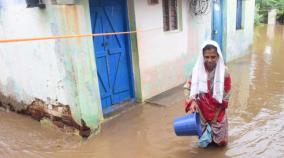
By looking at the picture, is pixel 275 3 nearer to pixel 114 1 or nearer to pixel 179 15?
pixel 179 15

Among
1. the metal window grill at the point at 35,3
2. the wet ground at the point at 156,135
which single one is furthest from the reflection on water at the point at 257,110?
the metal window grill at the point at 35,3

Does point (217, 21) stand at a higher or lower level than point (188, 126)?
higher

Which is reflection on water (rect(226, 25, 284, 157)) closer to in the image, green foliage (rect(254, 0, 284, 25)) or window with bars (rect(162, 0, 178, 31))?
window with bars (rect(162, 0, 178, 31))

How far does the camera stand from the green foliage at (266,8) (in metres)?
25.3

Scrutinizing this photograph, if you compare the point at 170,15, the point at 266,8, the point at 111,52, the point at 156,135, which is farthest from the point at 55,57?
the point at 266,8

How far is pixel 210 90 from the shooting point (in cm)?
403

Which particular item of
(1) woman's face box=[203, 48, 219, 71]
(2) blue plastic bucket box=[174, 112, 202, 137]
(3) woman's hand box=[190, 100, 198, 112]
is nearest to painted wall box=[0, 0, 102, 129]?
(2) blue plastic bucket box=[174, 112, 202, 137]

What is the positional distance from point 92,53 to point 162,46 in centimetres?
250

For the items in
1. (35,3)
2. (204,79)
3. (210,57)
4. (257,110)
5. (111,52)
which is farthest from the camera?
(111,52)

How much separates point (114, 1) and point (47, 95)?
2235 millimetres

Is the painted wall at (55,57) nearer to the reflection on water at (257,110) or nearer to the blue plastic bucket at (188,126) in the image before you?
the blue plastic bucket at (188,126)

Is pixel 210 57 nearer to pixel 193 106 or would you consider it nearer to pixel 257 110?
pixel 193 106

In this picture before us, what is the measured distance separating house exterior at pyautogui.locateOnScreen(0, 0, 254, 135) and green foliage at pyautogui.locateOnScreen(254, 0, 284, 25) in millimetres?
19508

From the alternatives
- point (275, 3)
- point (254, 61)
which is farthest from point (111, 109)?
point (275, 3)
